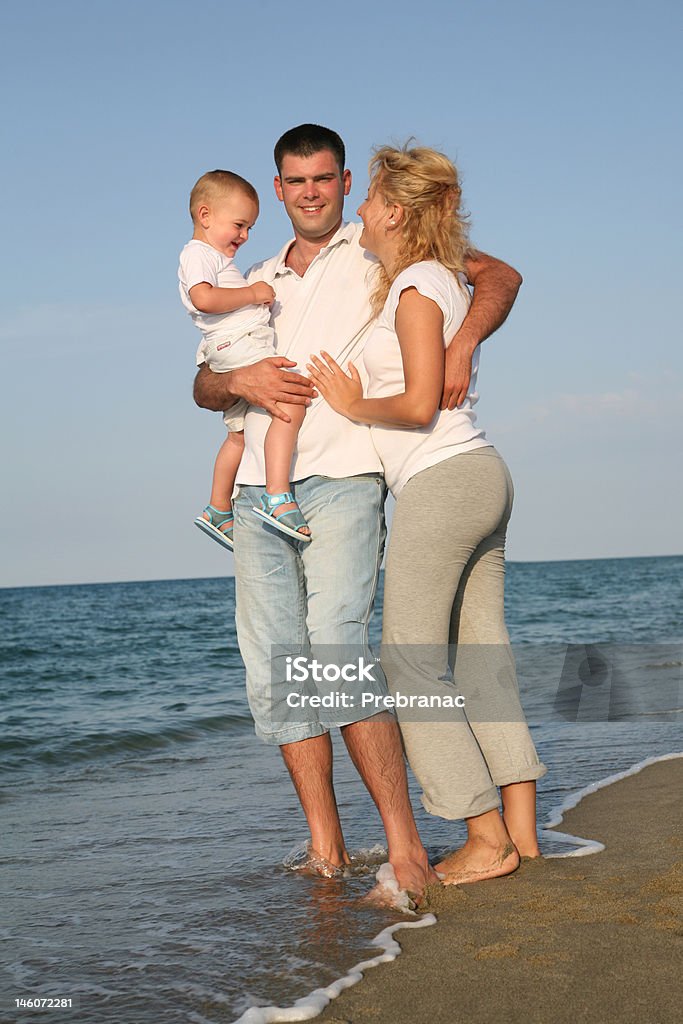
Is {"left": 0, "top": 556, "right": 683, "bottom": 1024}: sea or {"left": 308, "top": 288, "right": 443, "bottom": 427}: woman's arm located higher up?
{"left": 308, "top": 288, "right": 443, "bottom": 427}: woman's arm

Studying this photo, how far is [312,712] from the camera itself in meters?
3.15

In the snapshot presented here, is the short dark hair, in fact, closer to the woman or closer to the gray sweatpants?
the woman

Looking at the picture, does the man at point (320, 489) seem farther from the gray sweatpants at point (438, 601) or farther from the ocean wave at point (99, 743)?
the ocean wave at point (99, 743)

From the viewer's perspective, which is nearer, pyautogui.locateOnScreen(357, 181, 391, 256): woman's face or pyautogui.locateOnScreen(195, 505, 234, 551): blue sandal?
pyautogui.locateOnScreen(357, 181, 391, 256): woman's face

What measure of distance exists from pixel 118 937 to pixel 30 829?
181 centimetres

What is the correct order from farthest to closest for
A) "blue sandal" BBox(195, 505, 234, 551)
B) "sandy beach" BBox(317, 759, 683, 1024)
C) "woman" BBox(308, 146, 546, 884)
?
1. "blue sandal" BBox(195, 505, 234, 551)
2. "woman" BBox(308, 146, 546, 884)
3. "sandy beach" BBox(317, 759, 683, 1024)

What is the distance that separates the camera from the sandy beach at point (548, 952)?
6.56 ft

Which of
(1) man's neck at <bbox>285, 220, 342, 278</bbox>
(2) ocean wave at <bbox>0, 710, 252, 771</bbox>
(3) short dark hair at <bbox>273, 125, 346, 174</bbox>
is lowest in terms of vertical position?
(2) ocean wave at <bbox>0, 710, 252, 771</bbox>

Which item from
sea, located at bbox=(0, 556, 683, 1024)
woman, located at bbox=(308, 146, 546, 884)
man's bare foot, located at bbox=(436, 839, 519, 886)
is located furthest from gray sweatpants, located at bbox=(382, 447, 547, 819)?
sea, located at bbox=(0, 556, 683, 1024)

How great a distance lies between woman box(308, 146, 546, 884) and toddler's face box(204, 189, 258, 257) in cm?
66

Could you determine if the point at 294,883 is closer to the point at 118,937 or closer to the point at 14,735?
the point at 118,937

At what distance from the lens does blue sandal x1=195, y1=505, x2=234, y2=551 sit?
137 inches

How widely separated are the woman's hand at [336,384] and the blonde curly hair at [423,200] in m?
0.30

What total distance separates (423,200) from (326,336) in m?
0.51
